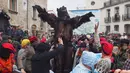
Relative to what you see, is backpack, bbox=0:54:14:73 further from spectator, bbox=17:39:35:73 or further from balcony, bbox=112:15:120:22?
balcony, bbox=112:15:120:22

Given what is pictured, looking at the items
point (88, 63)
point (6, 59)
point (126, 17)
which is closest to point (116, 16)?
point (126, 17)

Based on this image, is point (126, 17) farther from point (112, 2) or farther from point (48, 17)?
point (48, 17)

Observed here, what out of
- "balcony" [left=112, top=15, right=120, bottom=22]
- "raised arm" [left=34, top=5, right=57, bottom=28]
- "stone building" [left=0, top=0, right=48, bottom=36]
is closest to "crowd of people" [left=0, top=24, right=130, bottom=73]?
"raised arm" [left=34, top=5, right=57, bottom=28]

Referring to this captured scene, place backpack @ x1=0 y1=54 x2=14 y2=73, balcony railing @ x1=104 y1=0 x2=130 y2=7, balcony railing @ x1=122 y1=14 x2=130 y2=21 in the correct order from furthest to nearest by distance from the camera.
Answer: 1. balcony railing @ x1=104 y1=0 x2=130 y2=7
2. balcony railing @ x1=122 y1=14 x2=130 y2=21
3. backpack @ x1=0 y1=54 x2=14 y2=73

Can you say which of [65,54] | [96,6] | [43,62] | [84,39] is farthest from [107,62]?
[96,6]

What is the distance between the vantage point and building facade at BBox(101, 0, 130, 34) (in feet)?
144

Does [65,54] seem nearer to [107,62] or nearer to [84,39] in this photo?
[84,39]

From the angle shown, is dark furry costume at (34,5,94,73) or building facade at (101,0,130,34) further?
building facade at (101,0,130,34)

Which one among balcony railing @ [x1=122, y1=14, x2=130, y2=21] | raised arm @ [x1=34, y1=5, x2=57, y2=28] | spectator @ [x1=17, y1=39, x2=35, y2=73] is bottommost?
spectator @ [x1=17, y1=39, x2=35, y2=73]

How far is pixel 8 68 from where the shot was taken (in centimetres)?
550

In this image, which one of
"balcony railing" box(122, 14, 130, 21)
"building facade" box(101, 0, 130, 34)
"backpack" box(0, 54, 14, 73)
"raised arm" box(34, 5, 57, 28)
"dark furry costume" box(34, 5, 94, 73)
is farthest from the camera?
"building facade" box(101, 0, 130, 34)

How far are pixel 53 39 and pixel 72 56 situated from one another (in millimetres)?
617

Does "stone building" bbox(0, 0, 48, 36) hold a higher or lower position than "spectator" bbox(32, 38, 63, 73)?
higher

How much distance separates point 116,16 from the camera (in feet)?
150
